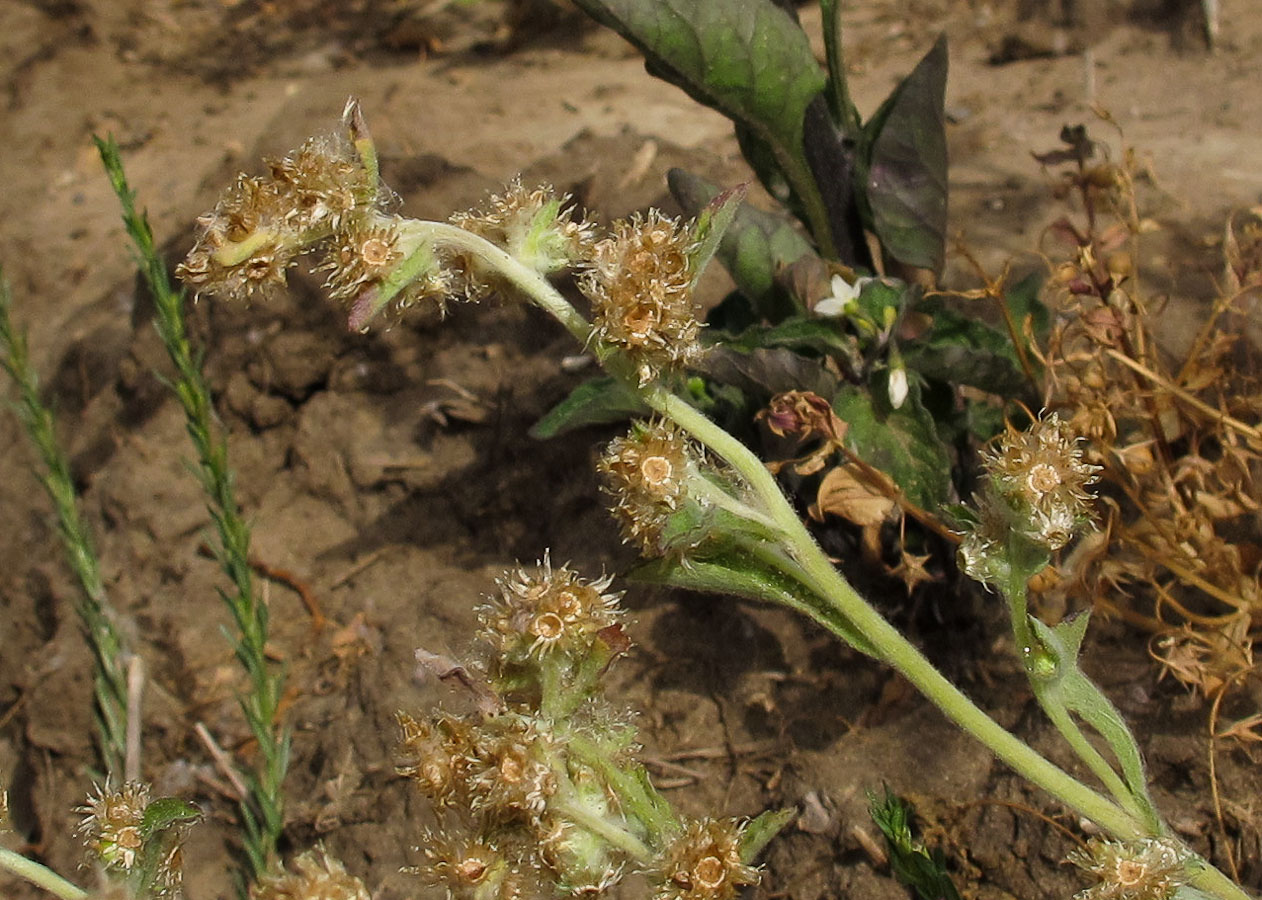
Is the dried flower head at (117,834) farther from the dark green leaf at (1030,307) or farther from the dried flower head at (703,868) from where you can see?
the dark green leaf at (1030,307)

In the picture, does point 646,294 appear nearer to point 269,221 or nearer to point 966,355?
point 269,221

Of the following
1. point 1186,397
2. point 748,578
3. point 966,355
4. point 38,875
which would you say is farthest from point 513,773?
point 1186,397

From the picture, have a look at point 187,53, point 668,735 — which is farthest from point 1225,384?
point 187,53

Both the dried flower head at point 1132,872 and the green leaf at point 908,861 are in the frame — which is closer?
the dried flower head at point 1132,872

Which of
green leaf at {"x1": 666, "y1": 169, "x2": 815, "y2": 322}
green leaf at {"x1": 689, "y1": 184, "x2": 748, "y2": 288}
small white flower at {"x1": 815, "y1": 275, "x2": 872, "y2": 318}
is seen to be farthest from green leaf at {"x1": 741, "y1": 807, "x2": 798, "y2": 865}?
green leaf at {"x1": 666, "y1": 169, "x2": 815, "y2": 322}

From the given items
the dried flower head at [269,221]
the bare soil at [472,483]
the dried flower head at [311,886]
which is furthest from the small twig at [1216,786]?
the dried flower head at [269,221]
